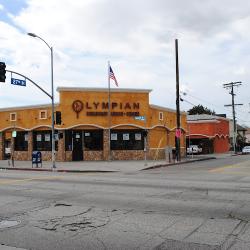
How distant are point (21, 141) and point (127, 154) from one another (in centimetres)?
1097

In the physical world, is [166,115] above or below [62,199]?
above

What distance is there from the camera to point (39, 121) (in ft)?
135

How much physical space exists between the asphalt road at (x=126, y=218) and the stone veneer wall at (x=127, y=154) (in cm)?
2345

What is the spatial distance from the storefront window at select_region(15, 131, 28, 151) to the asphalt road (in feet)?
89.4

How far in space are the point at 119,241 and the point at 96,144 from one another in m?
31.8

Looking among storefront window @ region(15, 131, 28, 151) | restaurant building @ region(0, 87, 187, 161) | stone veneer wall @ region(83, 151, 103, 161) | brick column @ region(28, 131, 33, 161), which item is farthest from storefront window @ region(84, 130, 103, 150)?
storefront window @ region(15, 131, 28, 151)

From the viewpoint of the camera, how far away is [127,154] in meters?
39.5

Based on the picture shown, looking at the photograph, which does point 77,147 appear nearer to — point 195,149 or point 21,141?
point 21,141

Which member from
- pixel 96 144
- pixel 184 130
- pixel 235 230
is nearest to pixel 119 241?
pixel 235 230

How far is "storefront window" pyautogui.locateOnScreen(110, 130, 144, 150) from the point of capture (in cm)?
3959

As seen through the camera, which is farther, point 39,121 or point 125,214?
point 39,121

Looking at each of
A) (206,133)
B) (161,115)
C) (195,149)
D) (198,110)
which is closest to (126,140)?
(161,115)

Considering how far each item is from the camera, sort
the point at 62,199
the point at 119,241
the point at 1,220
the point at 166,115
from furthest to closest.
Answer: the point at 166,115
the point at 62,199
the point at 1,220
the point at 119,241

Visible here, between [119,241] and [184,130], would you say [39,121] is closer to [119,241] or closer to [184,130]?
[184,130]
